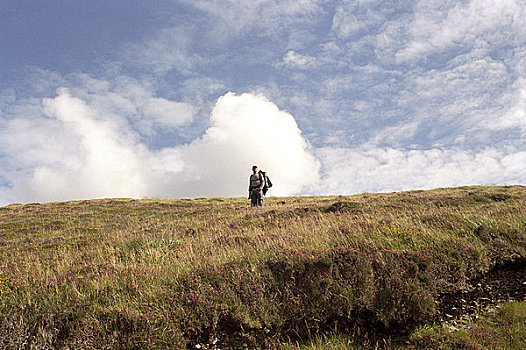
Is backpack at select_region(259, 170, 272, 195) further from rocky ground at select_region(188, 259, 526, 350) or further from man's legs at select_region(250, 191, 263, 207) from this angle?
rocky ground at select_region(188, 259, 526, 350)

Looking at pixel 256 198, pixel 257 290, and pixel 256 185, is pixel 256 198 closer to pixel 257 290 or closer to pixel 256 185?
pixel 256 185

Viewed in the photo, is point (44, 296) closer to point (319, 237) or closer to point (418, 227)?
point (319, 237)

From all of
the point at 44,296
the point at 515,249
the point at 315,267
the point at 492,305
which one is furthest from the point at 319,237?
the point at 44,296

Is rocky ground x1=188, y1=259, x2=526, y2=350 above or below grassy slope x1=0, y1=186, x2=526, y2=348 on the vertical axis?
below

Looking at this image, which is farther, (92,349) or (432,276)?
(432,276)

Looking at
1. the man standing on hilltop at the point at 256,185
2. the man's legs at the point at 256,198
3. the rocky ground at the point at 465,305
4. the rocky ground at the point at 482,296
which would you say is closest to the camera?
the rocky ground at the point at 465,305

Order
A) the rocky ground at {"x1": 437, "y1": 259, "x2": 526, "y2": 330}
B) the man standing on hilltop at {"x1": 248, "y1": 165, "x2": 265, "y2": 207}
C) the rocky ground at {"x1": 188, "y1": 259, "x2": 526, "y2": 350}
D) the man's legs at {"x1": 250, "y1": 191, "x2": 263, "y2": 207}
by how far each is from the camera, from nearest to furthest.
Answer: the rocky ground at {"x1": 188, "y1": 259, "x2": 526, "y2": 350} → the rocky ground at {"x1": 437, "y1": 259, "x2": 526, "y2": 330} → the man standing on hilltop at {"x1": 248, "y1": 165, "x2": 265, "y2": 207} → the man's legs at {"x1": 250, "y1": 191, "x2": 263, "y2": 207}

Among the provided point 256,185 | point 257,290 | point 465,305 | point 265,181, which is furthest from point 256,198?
point 465,305

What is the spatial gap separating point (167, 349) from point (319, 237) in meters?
4.28

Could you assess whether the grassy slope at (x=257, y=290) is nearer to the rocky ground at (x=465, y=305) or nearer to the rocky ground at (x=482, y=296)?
the rocky ground at (x=465, y=305)

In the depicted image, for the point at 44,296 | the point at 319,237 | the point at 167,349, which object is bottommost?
the point at 167,349

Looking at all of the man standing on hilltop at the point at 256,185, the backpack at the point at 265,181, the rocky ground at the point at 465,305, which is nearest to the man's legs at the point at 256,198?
the man standing on hilltop at the point at 256,185

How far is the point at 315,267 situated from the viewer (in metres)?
5.50

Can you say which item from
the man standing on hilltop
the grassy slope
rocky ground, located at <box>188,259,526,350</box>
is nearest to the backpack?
the man standing on hilltop
